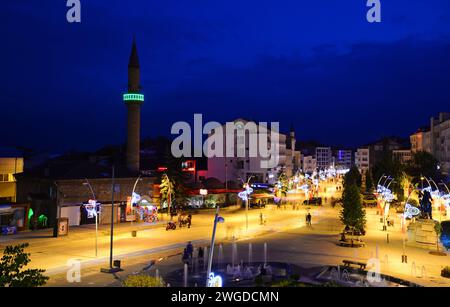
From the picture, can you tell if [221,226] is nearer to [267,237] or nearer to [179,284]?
[267,237]

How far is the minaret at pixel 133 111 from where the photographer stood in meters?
63.2

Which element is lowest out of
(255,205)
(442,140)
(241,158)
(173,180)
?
(255,205)

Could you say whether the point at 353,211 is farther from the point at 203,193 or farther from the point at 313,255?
the point at 203,193

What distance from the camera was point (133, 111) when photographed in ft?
209

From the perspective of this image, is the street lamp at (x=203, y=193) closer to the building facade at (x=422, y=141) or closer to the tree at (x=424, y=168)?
the tree at (x=424, y=168)

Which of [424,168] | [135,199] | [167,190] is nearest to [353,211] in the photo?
[135,199]

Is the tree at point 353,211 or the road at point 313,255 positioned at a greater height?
the tree at point 353,211

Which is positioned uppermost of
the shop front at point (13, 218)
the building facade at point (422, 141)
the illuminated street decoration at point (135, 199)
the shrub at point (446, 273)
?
the building facade at point (422, 141)

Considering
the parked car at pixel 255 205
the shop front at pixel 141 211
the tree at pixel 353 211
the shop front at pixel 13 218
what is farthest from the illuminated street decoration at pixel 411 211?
the shop front at pixel 13 218

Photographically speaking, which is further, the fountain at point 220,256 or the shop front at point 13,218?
the shop front at point 13,218

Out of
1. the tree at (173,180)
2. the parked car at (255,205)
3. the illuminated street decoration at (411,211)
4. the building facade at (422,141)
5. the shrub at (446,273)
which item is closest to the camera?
the shrub at (446,273)

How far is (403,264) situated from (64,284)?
2139cm

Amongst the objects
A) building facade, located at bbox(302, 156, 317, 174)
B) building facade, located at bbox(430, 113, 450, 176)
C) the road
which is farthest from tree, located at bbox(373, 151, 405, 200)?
building facade, located at bbox(302, 156, 317, 174)

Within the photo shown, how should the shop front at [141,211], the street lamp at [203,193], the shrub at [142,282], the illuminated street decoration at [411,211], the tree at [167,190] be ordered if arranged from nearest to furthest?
the shrub at [142,282] < the illuminated street decoration at [411,211] < the shop front at [141,211] < the tree at [167,190] < the street lamp at [203,193]
